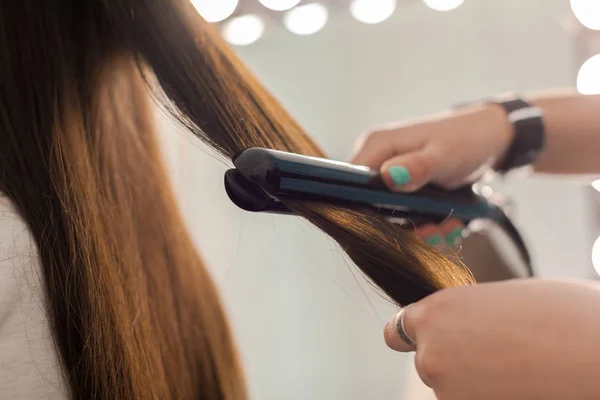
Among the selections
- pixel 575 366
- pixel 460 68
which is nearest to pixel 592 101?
pixel 575 366

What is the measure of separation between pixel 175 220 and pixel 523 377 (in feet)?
1.15

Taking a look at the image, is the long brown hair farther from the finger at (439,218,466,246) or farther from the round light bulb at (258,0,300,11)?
the round light bulb at (258,0,300,11)

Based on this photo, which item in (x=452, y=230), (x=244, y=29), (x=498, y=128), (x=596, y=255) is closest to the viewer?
(x=452, y=230)

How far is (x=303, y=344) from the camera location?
1498 millimetres

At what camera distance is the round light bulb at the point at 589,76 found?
4.46ft

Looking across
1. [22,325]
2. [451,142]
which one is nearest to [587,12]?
[451,142]

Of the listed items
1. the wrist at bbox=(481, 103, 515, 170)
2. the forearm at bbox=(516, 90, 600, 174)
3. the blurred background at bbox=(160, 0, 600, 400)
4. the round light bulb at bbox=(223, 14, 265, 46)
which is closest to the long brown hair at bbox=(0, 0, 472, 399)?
the wrist at bbox=(481, 103, 515, 170)

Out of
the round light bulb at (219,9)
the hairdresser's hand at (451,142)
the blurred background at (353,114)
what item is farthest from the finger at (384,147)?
the round light bulb at (219,9)

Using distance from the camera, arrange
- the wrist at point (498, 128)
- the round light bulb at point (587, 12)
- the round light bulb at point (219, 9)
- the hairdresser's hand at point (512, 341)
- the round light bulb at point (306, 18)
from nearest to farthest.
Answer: the hairdresser's hand at point (512, 341) < the wrist at point (498, 128) < the round light bulb at point (587, 12) < the round light bulb at point (219, 9) < the round light bulb at point (306, 18)

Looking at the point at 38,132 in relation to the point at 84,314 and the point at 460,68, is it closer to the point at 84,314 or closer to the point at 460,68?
the point at 84,314

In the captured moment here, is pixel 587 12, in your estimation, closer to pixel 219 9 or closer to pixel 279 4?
pixel 279 4

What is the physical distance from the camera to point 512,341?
0.30 meters

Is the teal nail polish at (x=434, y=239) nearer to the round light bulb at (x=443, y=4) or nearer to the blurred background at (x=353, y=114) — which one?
the blurred background at (x=353, y=114)

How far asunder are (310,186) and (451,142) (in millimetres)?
342
